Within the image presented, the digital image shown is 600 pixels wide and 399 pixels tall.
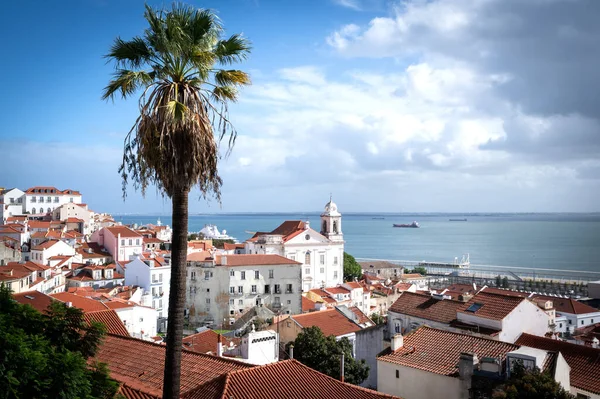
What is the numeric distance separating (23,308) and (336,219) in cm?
6523

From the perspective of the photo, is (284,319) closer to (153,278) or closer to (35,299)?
(35,299)

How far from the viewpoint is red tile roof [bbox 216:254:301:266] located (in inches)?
1981

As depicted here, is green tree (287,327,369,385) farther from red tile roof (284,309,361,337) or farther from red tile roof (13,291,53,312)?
red tile roof (13,291,53,312)

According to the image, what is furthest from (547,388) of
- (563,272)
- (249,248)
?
(563,272)

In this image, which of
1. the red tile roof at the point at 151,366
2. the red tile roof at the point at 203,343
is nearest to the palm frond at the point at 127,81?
the red tile roof at the point at 151,366

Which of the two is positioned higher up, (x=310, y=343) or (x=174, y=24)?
(x=174, y=24)

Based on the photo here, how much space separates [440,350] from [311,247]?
51.9 m

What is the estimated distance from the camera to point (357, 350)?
28.3 meters

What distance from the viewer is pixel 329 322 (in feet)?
103

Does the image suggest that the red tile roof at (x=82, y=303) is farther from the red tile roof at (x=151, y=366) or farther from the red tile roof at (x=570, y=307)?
the red tile roof at (x=570, y=307)

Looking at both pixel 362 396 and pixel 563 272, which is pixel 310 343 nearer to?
pixel 362 396

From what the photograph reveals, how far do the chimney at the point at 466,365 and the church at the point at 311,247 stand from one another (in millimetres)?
49632

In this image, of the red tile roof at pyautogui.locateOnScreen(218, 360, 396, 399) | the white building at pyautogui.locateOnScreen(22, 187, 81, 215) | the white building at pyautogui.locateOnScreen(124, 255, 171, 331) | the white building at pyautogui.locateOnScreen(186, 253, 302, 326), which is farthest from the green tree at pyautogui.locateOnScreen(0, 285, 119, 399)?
the white building at pyautogui.locateOnScreen(22, 187, 81, 215)

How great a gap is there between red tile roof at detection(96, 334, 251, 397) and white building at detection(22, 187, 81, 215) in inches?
3338
